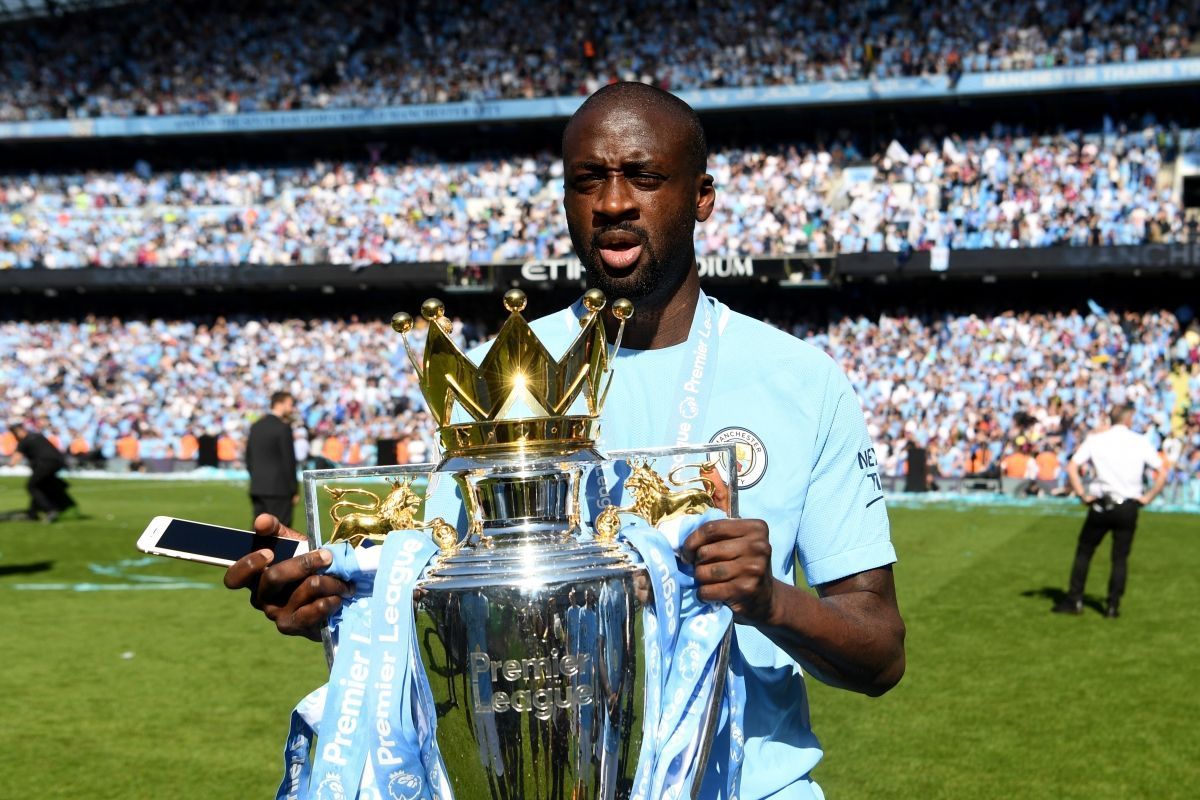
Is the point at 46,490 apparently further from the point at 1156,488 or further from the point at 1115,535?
the point at 1156,488

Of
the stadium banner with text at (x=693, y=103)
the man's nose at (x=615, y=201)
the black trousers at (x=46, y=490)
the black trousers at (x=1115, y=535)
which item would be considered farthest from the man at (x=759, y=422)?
the stadium banner with text at (x=693, y=103)

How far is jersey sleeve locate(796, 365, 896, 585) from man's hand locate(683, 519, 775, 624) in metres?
0.46

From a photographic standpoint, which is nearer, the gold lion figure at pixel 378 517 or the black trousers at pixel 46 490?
the gold lion figure at pixel 378 517

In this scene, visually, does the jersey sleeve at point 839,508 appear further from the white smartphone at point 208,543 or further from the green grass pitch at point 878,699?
the green grass pitch at point 878,699

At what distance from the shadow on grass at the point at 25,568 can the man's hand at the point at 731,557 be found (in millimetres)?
15537

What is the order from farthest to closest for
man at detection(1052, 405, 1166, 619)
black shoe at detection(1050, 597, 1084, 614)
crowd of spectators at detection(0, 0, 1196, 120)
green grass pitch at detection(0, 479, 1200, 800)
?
crowd of spectators at detection(0, 0, 1196, 120) < black shoe at detection(1050, 597, 1084, 614) < man at detection(1052, 405, 1166, 619) < green grass pitch at detection(0, 479, 1200, 800)

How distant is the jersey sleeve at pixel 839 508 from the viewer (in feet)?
7.07

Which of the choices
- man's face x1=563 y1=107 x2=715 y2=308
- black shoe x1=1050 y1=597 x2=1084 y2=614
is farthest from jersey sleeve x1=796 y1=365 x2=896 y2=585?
black shoe x1=1050 y1=597 x2=1084 y2=614

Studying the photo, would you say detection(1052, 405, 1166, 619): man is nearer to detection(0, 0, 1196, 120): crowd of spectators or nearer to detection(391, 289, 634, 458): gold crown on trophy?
detection(391, 289, 634, 458): gold crown on trophy

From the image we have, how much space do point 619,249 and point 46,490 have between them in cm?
2091

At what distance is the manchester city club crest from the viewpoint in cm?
214

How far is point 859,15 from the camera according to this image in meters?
33.9

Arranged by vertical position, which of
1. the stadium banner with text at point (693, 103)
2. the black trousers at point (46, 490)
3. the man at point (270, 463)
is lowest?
the black trousers at point (46, 490)

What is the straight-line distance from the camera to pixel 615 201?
214cm
